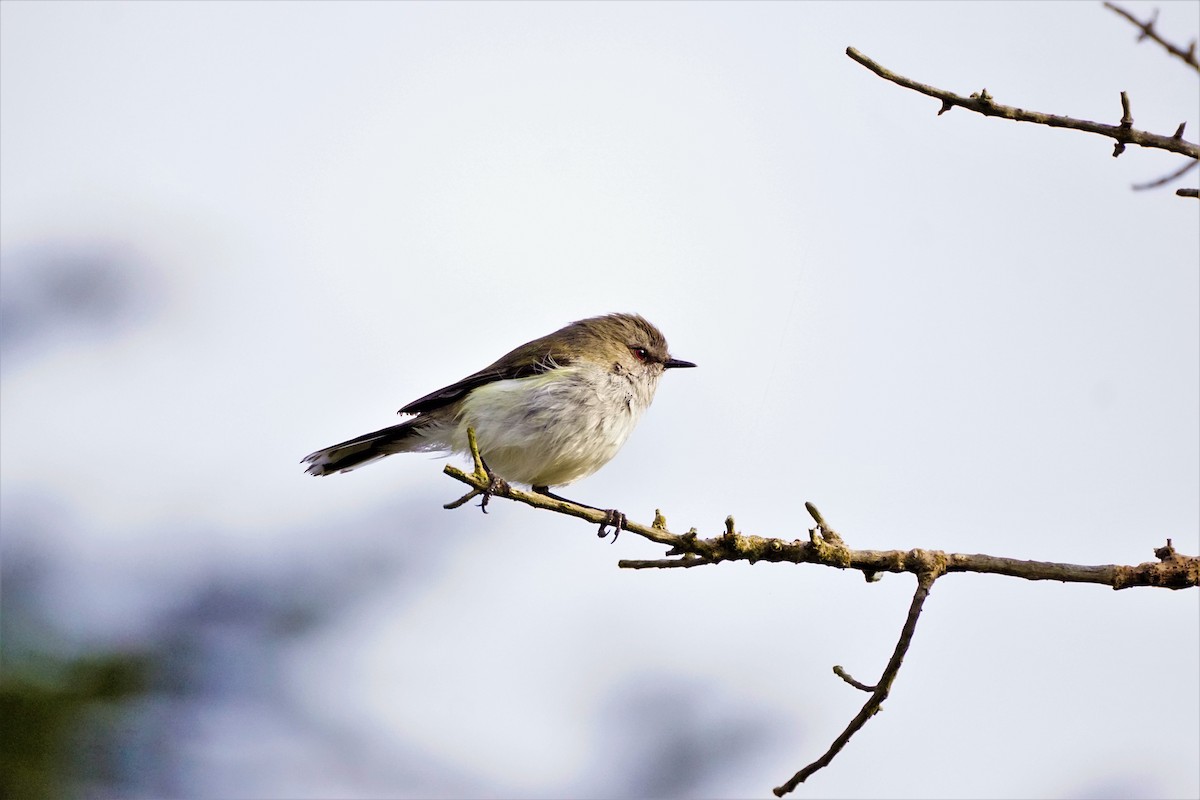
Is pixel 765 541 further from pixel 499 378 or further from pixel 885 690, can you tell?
pixel 499 378

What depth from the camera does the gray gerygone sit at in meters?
6.62

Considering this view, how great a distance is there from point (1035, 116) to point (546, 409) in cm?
389

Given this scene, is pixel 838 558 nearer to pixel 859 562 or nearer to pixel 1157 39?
pixel 859 562

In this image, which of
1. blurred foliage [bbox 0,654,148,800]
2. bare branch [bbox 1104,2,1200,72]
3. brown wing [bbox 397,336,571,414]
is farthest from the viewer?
brown wing [bbox 397,336,571,414]

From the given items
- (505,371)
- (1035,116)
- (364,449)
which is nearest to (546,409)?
(505,371)

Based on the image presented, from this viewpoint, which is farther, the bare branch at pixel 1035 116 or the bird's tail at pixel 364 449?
the bird's tail at pixel 364 449

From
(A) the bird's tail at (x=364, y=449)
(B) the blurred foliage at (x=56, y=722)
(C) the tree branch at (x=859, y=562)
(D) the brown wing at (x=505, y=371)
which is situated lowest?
(B) the blurred foliage at (x=56, y=722)

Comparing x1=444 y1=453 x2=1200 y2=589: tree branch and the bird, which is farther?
the bird

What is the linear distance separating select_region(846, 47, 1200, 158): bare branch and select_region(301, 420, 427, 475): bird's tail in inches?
187

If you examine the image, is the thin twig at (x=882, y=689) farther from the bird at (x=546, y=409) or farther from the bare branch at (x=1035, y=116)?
the bird at (x=546, y=409)

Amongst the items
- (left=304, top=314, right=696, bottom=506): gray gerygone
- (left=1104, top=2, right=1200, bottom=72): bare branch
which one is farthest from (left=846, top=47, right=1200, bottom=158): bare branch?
(left=304, top=314, right=696, bottom=506): gray gerygone

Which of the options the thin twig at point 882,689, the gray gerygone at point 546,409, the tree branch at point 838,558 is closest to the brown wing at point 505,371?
the gray gerygone at point 546,409

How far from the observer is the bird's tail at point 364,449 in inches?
A: 281

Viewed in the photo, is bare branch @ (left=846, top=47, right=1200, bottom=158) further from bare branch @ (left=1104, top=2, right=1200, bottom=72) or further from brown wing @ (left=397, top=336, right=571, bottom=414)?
brown wing @ (left=397, top=336, right=571, bottom=414)
